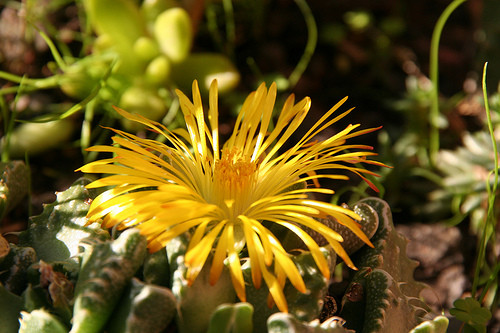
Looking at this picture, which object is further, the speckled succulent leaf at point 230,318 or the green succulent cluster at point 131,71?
the green succulent cluster at point 131,71

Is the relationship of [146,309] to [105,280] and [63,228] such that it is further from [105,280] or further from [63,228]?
[63,228]

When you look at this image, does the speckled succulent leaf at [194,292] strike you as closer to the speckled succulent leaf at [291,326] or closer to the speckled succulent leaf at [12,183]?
the speckled succulent leaf at [291,326]

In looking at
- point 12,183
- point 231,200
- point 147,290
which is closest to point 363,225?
point 231,200

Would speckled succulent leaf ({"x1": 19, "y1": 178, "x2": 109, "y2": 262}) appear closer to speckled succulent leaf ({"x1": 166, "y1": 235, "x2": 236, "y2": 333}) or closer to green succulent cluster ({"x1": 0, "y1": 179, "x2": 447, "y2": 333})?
green succulent cluster ({"x1": 0, "y1": 179, "x2": 447, "y2": 333})

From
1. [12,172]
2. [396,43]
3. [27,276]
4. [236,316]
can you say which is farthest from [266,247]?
[396,43]

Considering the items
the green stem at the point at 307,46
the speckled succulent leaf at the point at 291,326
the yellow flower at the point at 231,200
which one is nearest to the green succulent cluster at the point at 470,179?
the green stem at the point at 307,46

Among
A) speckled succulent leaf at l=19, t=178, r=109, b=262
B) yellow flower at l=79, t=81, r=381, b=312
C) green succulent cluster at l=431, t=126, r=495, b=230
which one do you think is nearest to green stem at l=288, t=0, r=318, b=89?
green succulent cluster at l=431, t=126, r=495, b=230

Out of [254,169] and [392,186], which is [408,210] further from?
[254,169]
